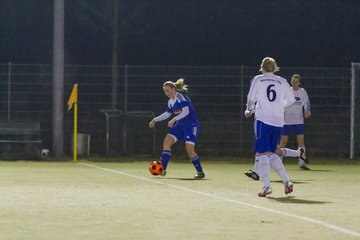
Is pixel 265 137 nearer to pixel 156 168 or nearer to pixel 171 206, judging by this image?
pixel 171 206

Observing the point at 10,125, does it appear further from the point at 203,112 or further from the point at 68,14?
the point at 68,14

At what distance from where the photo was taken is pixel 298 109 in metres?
21.5

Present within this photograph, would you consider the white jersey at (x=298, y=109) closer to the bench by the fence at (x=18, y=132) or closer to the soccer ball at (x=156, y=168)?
the soccer ball at (x=156, y=168)

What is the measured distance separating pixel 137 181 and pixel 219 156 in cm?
873

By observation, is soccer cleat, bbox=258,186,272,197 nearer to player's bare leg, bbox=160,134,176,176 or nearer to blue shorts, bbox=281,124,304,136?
player's bare leg, bbox=160,134,176,176

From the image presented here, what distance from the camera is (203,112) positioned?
25.5 m

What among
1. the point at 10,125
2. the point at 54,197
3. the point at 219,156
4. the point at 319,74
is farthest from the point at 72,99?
the point at 54,197

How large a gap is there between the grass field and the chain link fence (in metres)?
5.42

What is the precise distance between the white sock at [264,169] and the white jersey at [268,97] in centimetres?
47

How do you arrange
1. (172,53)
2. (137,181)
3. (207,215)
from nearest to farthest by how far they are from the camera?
(207,215) < (137,181) < (172,53)

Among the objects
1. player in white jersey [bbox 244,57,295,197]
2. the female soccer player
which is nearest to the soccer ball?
the female soccer player

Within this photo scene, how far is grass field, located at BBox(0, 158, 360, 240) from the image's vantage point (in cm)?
954

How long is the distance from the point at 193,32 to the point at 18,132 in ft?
51.9

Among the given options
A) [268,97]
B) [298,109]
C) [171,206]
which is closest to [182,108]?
[268,97]
